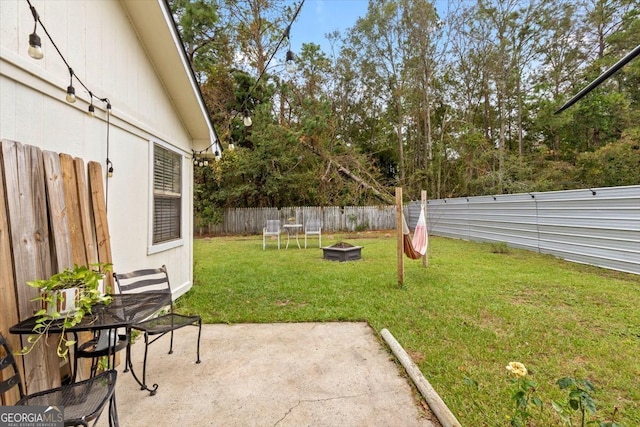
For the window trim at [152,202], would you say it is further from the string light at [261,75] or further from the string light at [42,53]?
the string light at [42,53]

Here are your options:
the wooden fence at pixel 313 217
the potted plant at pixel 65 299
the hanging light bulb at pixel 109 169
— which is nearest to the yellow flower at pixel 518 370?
the potted plant at pixel 65 299

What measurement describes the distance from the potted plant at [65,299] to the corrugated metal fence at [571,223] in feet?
24.2

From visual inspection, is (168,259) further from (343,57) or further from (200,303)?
(343,57)

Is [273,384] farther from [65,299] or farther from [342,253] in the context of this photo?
[342,253]

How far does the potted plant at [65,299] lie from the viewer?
5.06ft

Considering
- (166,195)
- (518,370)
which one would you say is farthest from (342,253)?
(518,370)

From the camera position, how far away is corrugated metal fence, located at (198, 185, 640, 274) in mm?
5457

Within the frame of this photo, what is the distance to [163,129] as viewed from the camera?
150 inches

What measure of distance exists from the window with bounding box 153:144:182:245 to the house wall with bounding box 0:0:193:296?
17 cm

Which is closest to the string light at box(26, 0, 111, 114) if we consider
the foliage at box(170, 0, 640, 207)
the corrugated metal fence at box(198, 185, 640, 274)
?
the corrugated metal fence at box(198, 185, 640, 274)

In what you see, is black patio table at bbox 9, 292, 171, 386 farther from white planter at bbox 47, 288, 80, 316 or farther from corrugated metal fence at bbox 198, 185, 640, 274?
corrugated metal fence at bbox 198, 185, 640, 274

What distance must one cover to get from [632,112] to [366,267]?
13534 mm

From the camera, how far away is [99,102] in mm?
2641

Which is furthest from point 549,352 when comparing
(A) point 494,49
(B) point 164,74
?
(A) point 494,49
